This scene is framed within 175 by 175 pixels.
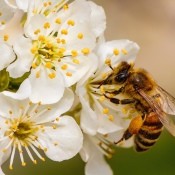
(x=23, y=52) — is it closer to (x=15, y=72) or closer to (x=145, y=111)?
(x=15, y=72)

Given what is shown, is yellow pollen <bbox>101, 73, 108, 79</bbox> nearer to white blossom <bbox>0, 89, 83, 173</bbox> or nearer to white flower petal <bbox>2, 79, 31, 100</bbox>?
white blossom <bbox>0, 89, 83, 173</bbox>

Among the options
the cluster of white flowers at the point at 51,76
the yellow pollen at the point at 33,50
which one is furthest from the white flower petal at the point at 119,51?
the yellow pollen at the point at 33,50

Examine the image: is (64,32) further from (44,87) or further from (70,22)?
(44,87)

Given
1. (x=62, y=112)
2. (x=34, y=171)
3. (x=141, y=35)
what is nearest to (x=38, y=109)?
(x=62, y=112)

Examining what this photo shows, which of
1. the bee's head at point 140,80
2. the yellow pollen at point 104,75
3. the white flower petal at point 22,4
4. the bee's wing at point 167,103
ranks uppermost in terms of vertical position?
the white flower petal at point 22,4

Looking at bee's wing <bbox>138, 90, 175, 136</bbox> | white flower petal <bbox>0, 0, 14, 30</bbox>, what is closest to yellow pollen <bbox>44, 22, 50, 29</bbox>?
white flower petal <bbox>0, 0, 14, 30</bbox>

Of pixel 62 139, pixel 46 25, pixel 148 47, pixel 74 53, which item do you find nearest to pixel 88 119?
pixel 62 139

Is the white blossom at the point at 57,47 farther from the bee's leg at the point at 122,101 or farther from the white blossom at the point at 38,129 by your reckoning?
the bee's leg at the point at 122,101
